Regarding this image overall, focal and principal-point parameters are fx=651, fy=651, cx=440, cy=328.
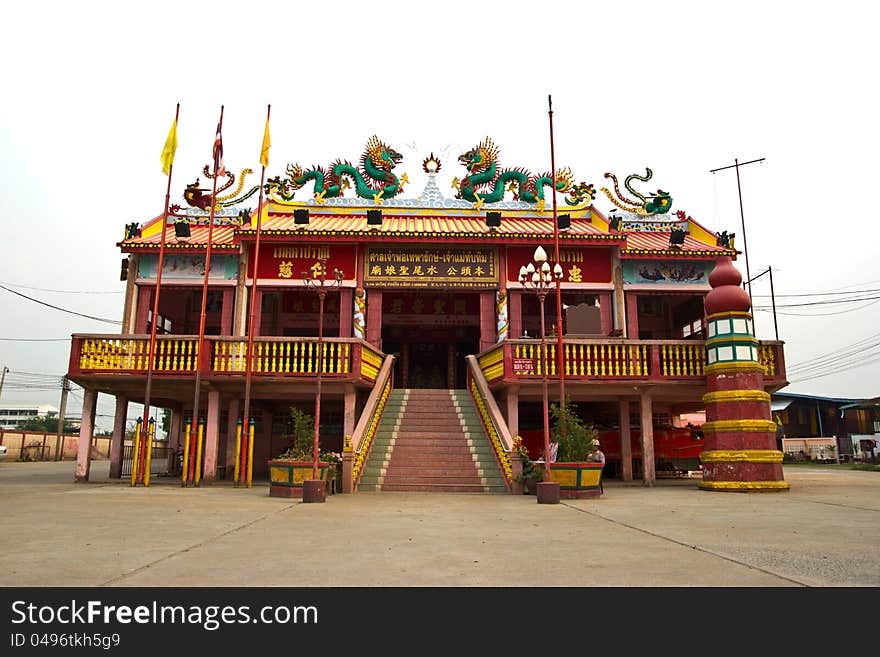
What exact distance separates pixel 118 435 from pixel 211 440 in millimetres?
3656

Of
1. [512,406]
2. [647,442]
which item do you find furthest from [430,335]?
[647,442]

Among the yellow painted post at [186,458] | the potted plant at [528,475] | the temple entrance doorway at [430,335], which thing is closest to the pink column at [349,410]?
the yellow painted post at [186,458]

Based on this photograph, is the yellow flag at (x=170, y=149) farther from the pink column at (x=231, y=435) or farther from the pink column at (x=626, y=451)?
the pink column at (x=626, y=451)

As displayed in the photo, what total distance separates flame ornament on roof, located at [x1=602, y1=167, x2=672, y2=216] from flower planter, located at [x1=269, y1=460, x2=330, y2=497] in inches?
645

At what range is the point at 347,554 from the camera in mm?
5699

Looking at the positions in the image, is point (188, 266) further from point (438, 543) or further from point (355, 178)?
point (438, 543)

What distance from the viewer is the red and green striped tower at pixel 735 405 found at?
14305 mm

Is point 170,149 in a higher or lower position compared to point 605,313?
higher

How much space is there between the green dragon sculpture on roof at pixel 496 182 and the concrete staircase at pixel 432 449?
28.8 ft

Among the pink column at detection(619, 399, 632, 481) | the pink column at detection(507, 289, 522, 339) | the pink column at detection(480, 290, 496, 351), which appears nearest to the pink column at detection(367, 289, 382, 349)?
the pink column at detection(480, 290, 496, 351)

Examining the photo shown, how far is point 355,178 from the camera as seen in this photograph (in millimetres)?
24438

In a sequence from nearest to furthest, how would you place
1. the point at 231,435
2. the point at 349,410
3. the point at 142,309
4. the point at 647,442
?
the point at 349,410
the point at 647,442
the point at 231,435
the point at 142,309
